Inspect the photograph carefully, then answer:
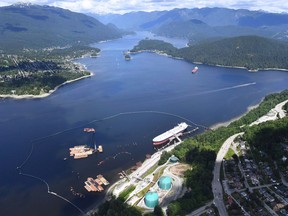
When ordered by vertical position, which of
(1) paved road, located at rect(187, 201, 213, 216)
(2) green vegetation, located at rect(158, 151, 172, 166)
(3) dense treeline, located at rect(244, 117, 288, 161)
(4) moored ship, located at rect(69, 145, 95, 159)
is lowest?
(1) paved road, located at rect(187, 201, 213, 216)

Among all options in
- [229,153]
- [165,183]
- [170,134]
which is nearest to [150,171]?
[165,183]

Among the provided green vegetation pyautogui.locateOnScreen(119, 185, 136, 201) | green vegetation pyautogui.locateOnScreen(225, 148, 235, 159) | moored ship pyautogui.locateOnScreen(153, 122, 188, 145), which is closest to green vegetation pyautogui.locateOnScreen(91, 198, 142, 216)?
green vegetation pyautogui.locateOnScreen(119, 185, 136, 201)

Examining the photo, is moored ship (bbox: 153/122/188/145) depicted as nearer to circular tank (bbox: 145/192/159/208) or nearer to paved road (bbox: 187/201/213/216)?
circular tank (bbox: 145/192/159/208)

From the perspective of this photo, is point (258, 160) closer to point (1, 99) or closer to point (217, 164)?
point (217, 164)

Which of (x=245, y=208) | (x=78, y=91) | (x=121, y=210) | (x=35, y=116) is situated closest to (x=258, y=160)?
(x=245, y=208)

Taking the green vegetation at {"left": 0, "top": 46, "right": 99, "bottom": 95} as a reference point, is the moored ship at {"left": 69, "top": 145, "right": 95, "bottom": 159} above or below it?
below

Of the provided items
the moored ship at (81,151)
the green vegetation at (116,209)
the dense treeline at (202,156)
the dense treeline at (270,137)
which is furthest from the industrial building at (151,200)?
the dense treeline at (270,137)

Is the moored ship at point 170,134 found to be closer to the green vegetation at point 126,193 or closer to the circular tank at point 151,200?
the green vegetation at point 126,193
